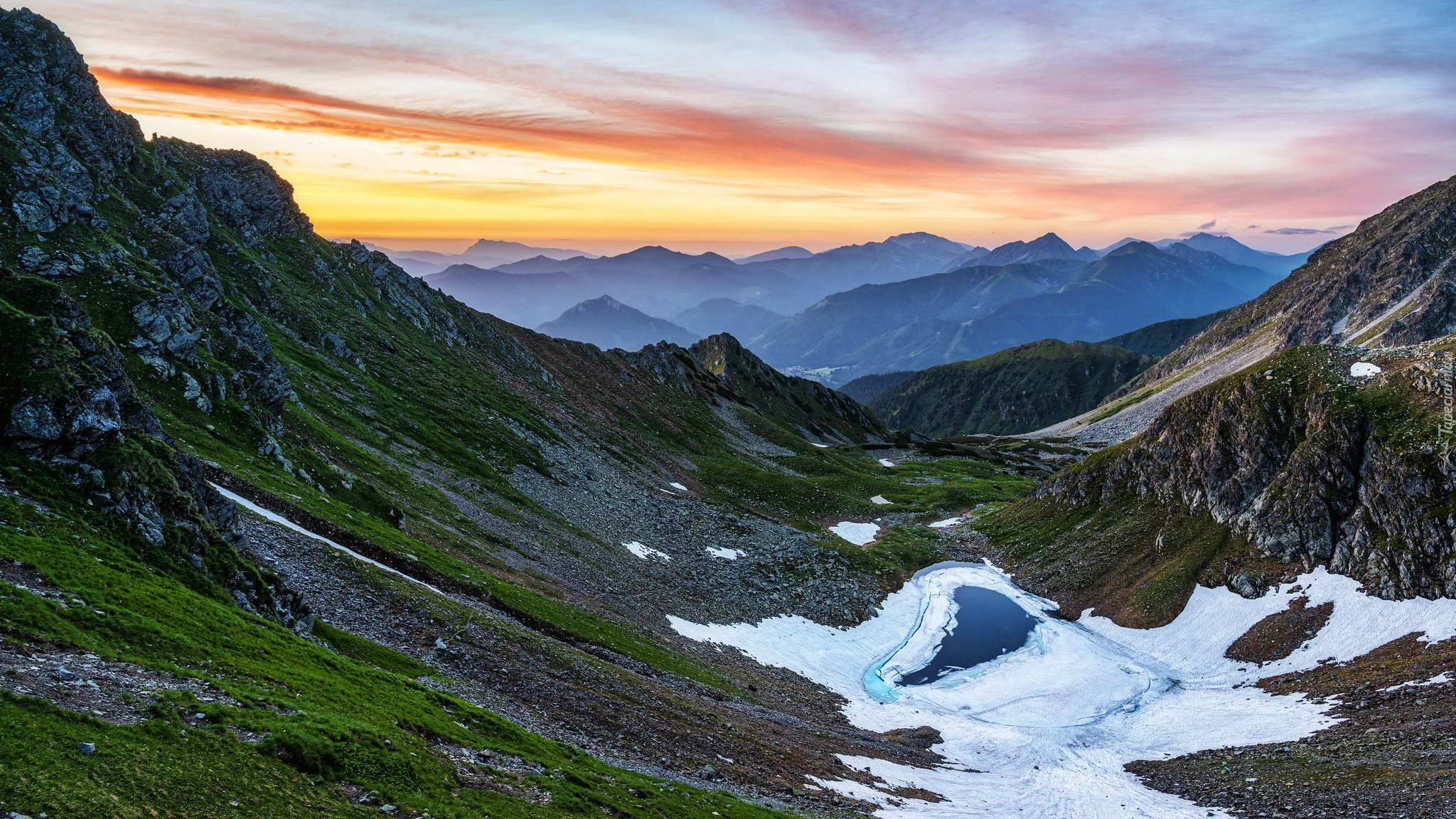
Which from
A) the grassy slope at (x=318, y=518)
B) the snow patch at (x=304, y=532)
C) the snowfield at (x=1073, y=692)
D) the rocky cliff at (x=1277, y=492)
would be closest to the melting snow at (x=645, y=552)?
the grassy slope at (x=318, y=518)

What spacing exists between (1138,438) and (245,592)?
99712mm

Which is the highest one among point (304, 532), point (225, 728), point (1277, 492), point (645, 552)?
point (1277, 492)

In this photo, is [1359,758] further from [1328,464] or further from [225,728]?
[225,728]

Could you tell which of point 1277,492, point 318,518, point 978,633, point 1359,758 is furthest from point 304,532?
point 1277,492

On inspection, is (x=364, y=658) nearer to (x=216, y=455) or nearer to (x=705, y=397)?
(x=216, y=455)

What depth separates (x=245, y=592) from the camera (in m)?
30.6

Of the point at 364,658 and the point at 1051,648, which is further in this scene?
the point at 1051,648

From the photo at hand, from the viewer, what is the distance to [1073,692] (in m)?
61.9

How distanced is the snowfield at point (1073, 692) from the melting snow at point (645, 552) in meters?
13.5

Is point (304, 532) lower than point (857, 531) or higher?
higher

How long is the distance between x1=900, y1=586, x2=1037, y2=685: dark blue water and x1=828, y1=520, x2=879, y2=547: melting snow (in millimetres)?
20082

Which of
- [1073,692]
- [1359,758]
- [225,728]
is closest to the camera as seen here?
[225,728]

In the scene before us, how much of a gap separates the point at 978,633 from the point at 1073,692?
15.1m

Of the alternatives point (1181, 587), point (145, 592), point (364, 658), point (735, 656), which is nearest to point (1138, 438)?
point (1181, 587)
